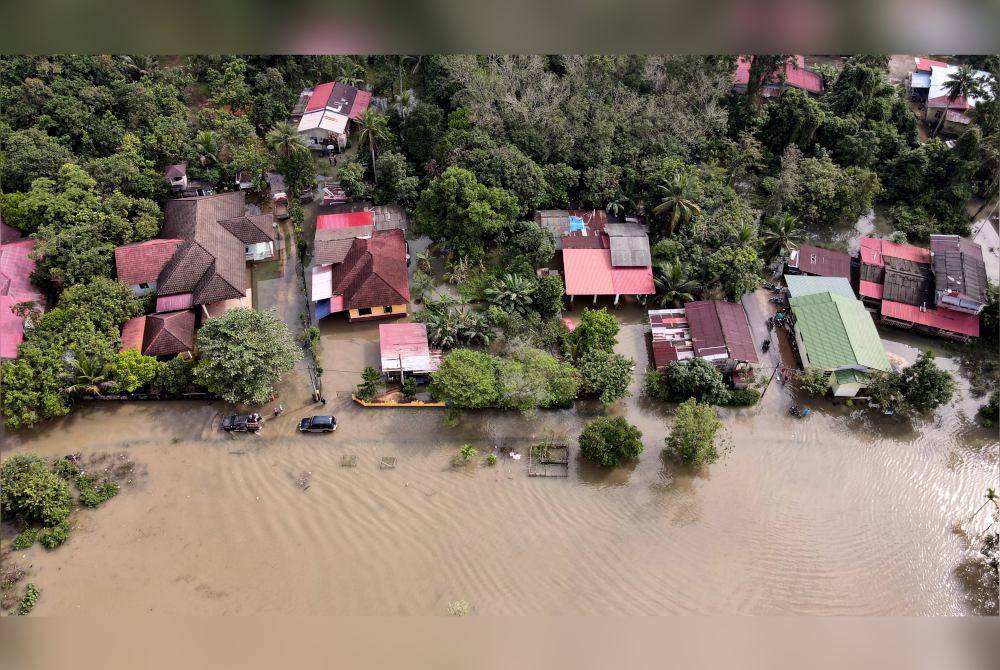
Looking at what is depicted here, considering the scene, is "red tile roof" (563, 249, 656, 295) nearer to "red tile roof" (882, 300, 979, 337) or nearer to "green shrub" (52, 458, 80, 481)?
"red tile roof" (882, 300, 979, 337)

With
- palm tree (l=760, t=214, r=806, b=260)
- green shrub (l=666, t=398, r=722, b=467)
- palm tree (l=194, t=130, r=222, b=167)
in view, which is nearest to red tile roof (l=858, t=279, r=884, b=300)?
palm tree (l=760, t=214, r=806, b=260)

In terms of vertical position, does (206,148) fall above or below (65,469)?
above

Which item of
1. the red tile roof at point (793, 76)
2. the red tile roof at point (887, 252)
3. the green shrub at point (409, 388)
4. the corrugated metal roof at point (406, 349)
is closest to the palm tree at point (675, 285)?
the red tile roof at point (887, 252)

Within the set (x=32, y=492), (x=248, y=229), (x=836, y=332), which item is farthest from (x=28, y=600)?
(x=836, y=332)

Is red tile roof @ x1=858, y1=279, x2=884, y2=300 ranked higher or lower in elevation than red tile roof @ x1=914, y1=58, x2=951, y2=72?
lower

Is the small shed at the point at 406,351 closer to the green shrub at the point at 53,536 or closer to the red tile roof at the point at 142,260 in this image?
the red tile roof at the point at 142,260

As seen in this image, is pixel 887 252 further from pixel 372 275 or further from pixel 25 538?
pixel 25 538
